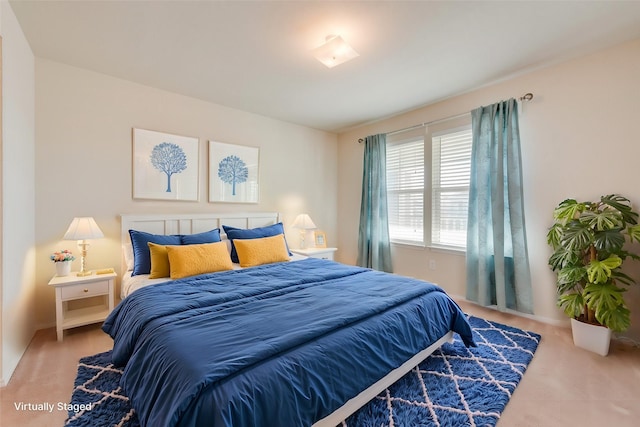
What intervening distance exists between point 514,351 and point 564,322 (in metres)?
0.90

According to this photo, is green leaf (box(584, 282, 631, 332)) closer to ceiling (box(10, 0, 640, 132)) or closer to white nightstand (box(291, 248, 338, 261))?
ceiling (box(10, 0, 640, 132))

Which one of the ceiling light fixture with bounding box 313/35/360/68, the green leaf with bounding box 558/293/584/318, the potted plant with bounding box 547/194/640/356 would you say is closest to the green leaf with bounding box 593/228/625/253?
the potted plant with bounding box 547/194/640/356

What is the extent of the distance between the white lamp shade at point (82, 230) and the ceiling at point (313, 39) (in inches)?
57.6

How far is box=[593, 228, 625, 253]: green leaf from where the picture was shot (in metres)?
2.08

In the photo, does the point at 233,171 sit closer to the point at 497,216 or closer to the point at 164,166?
the point at 164,166

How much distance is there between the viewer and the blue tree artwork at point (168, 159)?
310 cm

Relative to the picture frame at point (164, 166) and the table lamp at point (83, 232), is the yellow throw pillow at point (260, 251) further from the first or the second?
the table lamp at point (83, 232)

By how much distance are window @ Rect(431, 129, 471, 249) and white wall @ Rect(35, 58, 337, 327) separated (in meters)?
2.56

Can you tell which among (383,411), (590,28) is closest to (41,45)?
(383,411)

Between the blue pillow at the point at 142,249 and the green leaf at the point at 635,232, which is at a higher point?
the green leaf at the point at 635,232

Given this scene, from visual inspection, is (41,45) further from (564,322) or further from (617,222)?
(564,322)

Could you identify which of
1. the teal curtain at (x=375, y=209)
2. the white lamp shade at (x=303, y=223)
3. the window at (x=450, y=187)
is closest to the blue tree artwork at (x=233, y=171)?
the white lamp shade at (x=303, y=223)

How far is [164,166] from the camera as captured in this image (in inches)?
124

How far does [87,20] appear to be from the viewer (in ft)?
6.62
